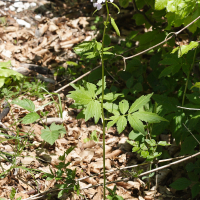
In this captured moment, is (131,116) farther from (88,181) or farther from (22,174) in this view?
(22,174)

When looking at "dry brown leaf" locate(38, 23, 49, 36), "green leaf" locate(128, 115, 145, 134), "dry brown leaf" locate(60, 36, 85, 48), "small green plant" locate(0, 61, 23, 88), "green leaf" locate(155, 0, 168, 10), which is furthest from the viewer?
"dry brown leaf" locate(38, 23, 49, 36)

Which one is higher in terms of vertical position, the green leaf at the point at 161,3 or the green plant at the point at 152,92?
the green leaf at the point at 161,3

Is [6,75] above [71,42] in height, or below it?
below

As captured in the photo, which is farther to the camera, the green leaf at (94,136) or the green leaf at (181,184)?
the green leaf at (94,136)

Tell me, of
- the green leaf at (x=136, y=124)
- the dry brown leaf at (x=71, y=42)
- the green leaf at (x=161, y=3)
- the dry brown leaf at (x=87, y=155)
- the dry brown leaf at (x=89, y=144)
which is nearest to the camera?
the green leaf at (x=136, y=124)

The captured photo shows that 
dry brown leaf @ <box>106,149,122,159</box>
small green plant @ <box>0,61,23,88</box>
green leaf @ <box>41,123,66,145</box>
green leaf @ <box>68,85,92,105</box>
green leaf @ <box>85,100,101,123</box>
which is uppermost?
small green plant @ <box>0,61,23,88</box>

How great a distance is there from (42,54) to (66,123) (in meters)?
1.40

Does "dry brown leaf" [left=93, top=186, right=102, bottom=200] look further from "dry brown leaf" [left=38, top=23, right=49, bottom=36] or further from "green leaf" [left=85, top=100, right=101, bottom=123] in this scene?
"dry brown leaf" [left=38, top=23, right=49, bottom=36]

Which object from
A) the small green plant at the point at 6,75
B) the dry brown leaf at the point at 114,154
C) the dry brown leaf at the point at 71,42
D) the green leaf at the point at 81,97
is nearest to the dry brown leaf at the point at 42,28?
the dry brown leaf at the point at 71,42

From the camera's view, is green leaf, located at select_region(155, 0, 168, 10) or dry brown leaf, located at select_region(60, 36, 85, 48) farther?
dry brown leaf, located at select_region(60, 36, 85, 48)

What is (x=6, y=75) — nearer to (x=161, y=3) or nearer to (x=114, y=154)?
(x=114, y=154)

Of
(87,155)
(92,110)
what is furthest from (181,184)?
(92,110)

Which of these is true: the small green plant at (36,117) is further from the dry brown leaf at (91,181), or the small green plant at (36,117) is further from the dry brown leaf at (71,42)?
the dry brown leaf at (71,42)

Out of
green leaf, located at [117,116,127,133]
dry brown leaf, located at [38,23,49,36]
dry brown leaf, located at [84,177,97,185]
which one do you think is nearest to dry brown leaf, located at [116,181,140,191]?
dry brown leaf, located at [84,177,97,185]
